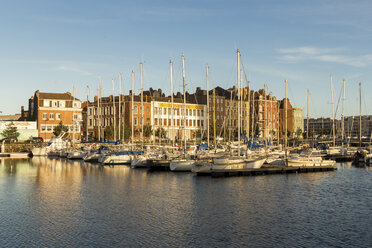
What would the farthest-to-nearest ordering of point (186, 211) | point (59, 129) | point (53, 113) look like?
point (53, 113)
point (59, 129)
point (186, 211)

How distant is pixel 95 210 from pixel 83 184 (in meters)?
15.2

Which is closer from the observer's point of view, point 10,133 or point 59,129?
point 10,133

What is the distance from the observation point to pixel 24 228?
28.1 metres

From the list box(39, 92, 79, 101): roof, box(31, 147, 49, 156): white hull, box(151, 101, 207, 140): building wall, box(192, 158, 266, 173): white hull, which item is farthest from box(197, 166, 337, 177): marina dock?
box(39, 92, 79, 101): roof

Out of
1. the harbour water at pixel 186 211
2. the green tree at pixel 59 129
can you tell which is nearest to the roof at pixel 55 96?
the green tree at pixel 59 129

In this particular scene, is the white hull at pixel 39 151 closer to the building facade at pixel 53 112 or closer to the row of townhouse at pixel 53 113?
the row of townhouse at pixel 53 113

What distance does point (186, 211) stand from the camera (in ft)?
109

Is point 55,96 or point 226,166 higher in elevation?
point 55,96

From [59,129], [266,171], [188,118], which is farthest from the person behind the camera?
[188,118]

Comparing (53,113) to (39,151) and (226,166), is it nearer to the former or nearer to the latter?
(39,151)

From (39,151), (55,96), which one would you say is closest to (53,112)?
(55,96)

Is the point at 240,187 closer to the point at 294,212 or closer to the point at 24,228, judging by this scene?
the point at 294,212

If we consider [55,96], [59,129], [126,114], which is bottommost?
[59,129]

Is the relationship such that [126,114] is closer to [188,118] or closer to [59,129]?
[59,129]
